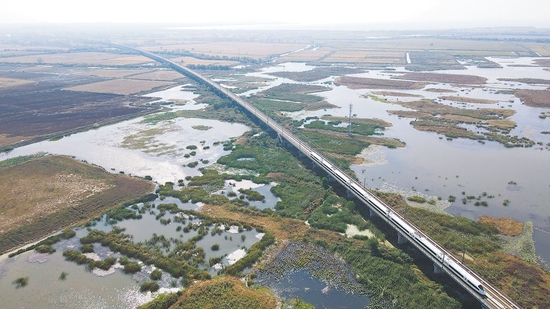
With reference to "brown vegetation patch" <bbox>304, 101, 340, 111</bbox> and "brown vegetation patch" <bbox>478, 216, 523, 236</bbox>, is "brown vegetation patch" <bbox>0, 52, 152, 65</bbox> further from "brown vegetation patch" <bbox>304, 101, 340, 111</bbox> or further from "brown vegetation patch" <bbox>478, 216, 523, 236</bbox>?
"brown vegetation patch" <bbox>478, 216, 523, 236</bbox>

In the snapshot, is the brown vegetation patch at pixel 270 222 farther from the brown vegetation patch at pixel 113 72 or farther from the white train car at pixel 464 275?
the brown vegetation patch at pixel 113 72

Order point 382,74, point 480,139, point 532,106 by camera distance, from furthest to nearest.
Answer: point 382,74
point 532,106
point 480,139

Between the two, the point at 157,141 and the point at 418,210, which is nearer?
the point at 418,210

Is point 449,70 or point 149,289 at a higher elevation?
point 449,70

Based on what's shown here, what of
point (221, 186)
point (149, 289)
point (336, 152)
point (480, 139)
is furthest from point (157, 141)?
point (480, 139)

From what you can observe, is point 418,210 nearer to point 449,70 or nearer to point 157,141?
point 157,141
